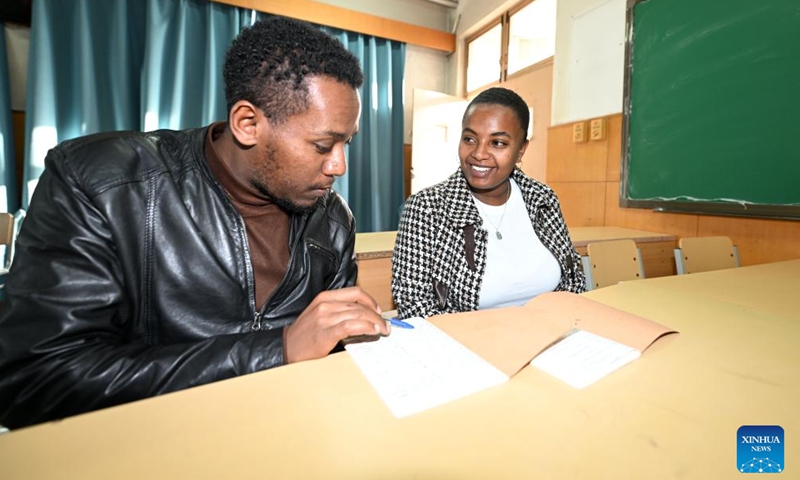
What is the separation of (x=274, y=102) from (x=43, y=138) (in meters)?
3.48

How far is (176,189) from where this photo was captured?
0.86 metres

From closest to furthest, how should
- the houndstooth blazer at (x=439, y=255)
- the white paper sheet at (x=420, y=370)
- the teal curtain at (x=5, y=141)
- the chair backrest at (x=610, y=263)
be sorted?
the white paper sheet at (x=420, y=370), the houndstooth blazer at (x=439, y=255), the chair backrest at (x=610, y=263), the teal curtain at (x=5, y=141)

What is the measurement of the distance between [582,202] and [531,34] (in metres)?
2.01

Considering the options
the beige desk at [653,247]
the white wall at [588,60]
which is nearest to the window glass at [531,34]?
the white wall at [588,60]

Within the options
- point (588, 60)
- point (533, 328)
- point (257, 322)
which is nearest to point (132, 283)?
point (257, 322)

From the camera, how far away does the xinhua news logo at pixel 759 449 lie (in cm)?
45

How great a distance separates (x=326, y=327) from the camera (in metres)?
0.69

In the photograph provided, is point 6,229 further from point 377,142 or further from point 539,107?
point 539,107


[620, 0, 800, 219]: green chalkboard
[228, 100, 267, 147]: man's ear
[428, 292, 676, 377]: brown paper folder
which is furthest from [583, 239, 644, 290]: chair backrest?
[228, 100, 267, 147]: man's ear

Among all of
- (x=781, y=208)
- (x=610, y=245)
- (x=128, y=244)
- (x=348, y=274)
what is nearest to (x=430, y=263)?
(x=348, y=274)

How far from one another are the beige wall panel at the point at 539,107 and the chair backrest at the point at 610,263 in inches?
73.4

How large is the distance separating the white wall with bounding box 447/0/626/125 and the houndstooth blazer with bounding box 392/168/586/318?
2183 millimetres

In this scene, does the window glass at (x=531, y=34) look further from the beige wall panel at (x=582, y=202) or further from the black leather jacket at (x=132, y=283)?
the black leather jacket at (x=132, y=283)

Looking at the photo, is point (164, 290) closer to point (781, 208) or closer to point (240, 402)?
point (240, 402)
